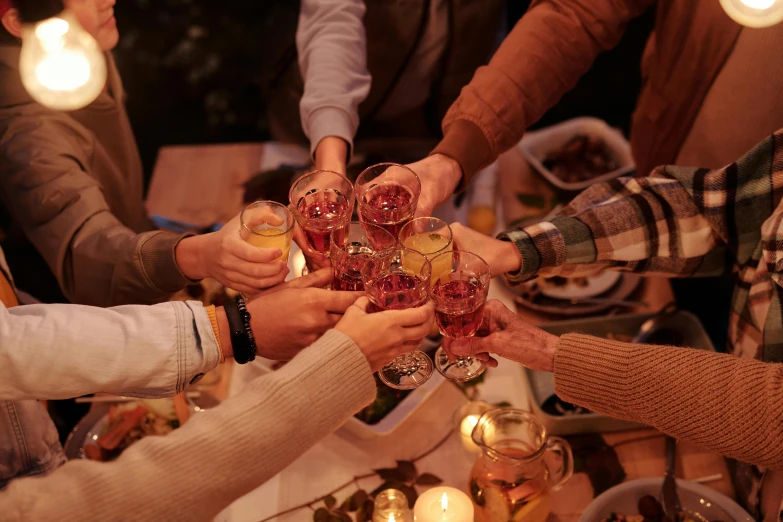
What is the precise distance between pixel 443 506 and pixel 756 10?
125cm

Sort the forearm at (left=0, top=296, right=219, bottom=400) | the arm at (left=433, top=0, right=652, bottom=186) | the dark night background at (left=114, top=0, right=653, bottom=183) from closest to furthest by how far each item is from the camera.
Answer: the forearm at (left=0, top=296, right=219, bottom=400) < the arm at (left=433, top=0, right=652, bottom=186) < the dark night background at (left=114, top=0, right=653, bottom=183)

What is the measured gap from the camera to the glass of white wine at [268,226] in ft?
5.12

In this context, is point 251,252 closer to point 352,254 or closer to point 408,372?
point 352,254

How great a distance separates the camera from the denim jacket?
1.23 meters

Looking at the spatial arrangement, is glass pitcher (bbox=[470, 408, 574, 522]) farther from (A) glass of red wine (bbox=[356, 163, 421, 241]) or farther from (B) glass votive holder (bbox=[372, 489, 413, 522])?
(A) glass of red wine (bbox=[356, 163, 421, 241])

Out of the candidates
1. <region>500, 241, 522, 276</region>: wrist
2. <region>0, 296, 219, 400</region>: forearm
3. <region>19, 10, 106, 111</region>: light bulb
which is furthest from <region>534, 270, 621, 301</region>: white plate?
<region>19, 10, 106, 111</region>: light bulb

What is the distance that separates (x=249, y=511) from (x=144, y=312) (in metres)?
0.59

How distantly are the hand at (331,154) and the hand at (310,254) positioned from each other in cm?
30

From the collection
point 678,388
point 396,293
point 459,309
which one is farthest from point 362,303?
point 678,388

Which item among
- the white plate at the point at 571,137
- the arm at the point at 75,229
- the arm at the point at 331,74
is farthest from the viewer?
the white plate at the point at 571,137

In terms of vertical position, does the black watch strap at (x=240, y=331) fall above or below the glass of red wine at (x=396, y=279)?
below

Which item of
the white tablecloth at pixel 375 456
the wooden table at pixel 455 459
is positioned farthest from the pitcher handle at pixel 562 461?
the white tablecloth at pixel 375 456

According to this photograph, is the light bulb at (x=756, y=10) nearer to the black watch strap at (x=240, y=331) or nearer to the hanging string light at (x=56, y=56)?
the black watch strap at (x=240, y=331)

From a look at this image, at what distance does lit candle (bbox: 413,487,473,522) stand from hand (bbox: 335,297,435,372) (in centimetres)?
38
